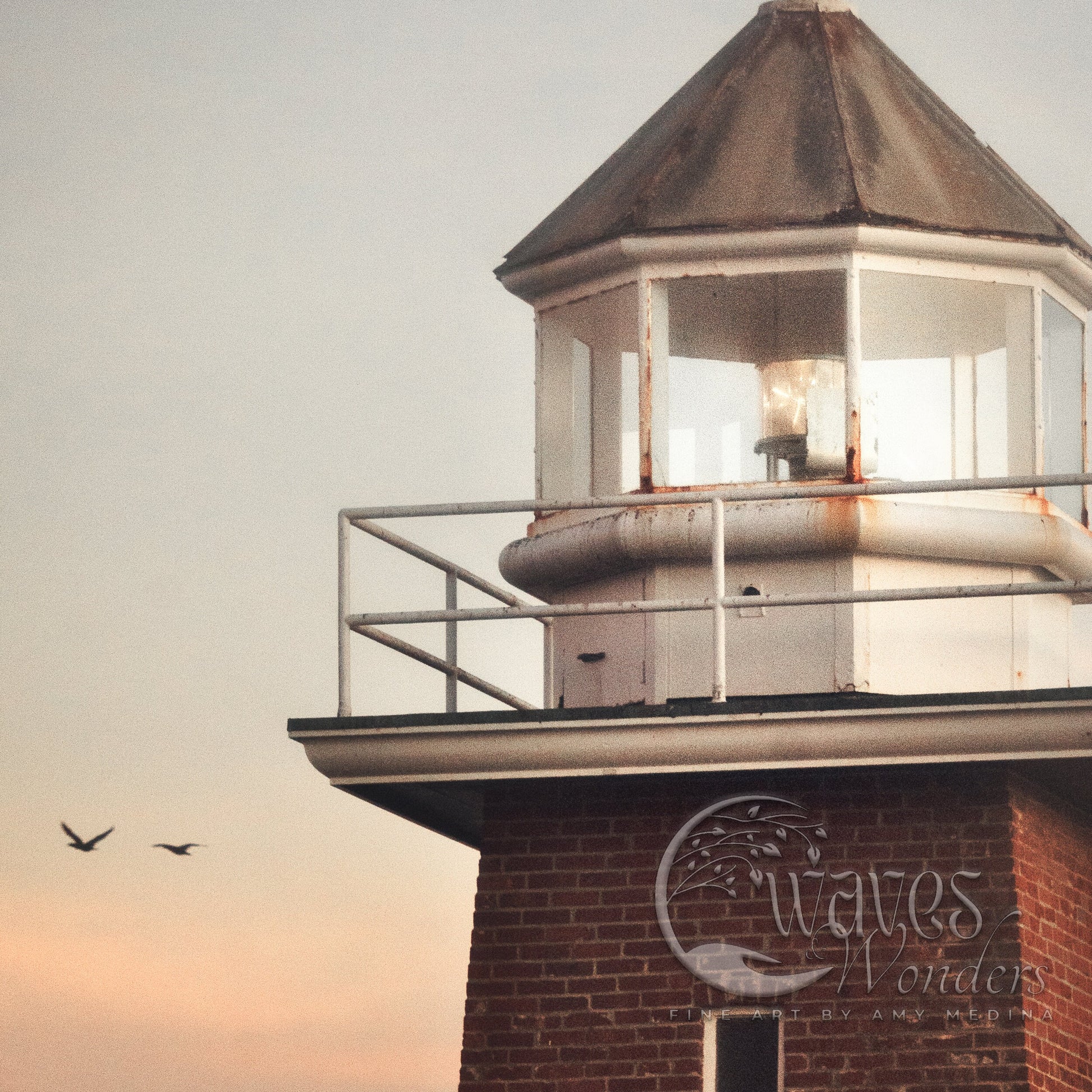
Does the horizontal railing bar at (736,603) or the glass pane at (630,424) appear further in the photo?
the glass pane at (630,424)

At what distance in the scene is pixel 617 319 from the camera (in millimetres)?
14516

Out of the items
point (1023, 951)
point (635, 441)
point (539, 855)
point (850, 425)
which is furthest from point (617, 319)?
point (1023, 951)

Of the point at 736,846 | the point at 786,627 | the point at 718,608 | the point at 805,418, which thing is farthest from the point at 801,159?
the point at 736,846

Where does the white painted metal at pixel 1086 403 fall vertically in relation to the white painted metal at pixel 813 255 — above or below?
below

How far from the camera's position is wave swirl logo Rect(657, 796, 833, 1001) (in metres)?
12.9

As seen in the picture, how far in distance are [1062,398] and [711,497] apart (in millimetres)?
2682

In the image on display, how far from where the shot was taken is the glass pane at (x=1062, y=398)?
47.2 feet

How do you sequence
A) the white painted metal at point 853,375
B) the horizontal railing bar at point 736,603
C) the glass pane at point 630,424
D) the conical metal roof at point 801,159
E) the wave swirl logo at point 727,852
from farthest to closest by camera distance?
the glass pane at point 630,424 → the conical metal roof at point 801,159 → the white painted metal at point 853,375 → the wave swirl logo at point 727,852 → the horizontal railing bar at point 736,603

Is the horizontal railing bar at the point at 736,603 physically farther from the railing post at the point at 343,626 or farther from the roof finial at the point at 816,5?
the roof finial at the point at 816,5

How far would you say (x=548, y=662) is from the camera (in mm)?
14562

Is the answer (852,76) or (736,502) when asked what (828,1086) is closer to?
(736,502)

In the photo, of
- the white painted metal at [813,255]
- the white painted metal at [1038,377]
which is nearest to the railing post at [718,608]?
the white painted metal at [813,255]

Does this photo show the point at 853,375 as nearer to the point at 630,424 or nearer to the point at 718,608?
the point at 630,424

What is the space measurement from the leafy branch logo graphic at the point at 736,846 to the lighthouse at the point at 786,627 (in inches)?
0.6
